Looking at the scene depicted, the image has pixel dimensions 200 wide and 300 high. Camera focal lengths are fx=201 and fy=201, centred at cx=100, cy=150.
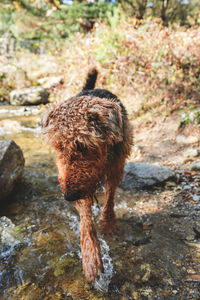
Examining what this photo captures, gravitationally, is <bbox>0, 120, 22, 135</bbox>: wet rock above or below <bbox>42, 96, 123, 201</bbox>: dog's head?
below

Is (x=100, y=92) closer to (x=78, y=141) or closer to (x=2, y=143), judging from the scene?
(x=78, y=141)

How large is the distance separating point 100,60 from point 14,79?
255 inches

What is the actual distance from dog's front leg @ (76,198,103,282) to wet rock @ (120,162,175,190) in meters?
1.55

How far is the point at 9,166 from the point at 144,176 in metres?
2.12

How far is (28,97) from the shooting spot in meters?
9.80

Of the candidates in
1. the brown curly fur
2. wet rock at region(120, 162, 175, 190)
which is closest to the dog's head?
the brown curly fur

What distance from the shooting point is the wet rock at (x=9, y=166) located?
2.81 meters

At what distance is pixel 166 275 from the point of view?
1800mm

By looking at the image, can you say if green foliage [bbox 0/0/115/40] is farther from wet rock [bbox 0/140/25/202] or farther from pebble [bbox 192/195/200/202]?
pebble [bbox 192/195/200/202]

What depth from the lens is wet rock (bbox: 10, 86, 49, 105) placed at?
32.2 ft

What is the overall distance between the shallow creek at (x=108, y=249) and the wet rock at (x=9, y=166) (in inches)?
9.3

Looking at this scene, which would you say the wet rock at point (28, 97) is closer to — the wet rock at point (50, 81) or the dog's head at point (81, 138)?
the wet rock at point (50, 81)

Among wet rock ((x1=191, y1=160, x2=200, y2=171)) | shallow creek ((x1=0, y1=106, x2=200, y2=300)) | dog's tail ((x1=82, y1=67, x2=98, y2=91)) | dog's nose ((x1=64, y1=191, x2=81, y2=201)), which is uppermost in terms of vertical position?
dog's tail ((x1=82, y1=67, x2=98, y2=91))

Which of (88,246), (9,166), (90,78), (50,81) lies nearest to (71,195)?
(88,246)
